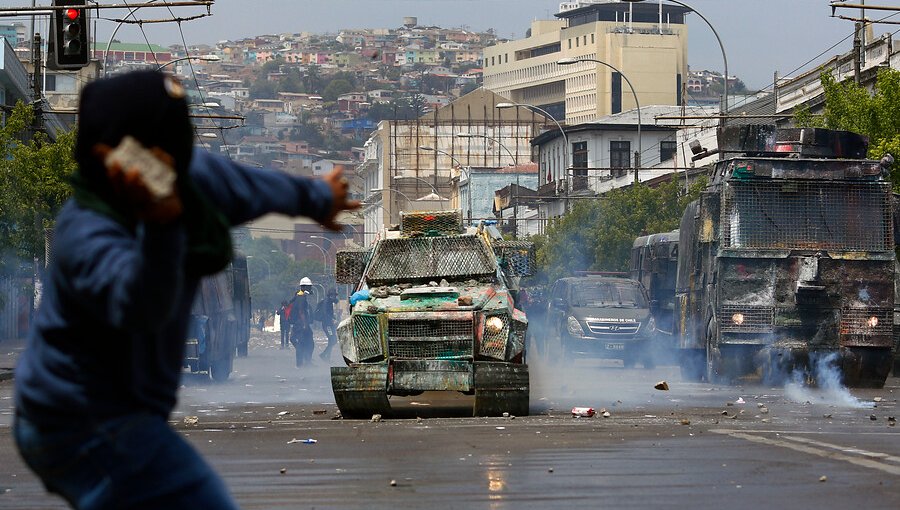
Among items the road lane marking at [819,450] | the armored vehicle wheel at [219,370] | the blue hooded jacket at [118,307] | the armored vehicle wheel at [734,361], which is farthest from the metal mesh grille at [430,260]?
the blue hooded jacket at [118,307]

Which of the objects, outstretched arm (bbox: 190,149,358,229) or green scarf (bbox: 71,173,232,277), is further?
outstretched arm (bbox: 190,149,358,229)

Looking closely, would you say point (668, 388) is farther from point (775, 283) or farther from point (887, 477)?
point (887, 477)

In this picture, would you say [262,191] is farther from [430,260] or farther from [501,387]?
[430,260]

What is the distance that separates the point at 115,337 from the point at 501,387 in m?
13.5

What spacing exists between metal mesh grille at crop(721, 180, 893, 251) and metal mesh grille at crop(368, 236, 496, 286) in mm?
5804

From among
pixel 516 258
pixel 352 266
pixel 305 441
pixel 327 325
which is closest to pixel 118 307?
pixel 305 441

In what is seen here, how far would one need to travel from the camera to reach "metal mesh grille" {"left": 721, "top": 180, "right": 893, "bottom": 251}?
23625 mm

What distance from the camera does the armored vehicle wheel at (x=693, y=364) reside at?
26297 millimetres

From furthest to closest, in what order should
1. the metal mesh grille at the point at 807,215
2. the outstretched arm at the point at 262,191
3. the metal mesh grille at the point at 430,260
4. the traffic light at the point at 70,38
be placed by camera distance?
the traffic light at the point at 70,38 < the metal mesh grille at the point at 807,215 < the metal mesh grille at the point at 430,260 < the outstretched arm at the point at 262,191

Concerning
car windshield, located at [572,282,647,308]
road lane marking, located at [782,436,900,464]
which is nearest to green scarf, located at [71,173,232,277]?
road lane marking, located at [782,436,900,464]

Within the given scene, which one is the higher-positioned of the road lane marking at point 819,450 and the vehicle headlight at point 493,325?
the vehicle headlight at point 493,325

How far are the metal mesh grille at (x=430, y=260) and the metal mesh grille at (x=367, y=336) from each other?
1581mm

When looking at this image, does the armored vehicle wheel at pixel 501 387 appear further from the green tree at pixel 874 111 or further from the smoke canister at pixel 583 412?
the green tree at pixel 874 111

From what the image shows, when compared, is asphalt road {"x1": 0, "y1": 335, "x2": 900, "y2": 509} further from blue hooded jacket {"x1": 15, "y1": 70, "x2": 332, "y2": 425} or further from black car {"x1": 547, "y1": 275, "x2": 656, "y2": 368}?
black car {"x1": 547, "y1": 275, "x2": 656, "y2": 368}
